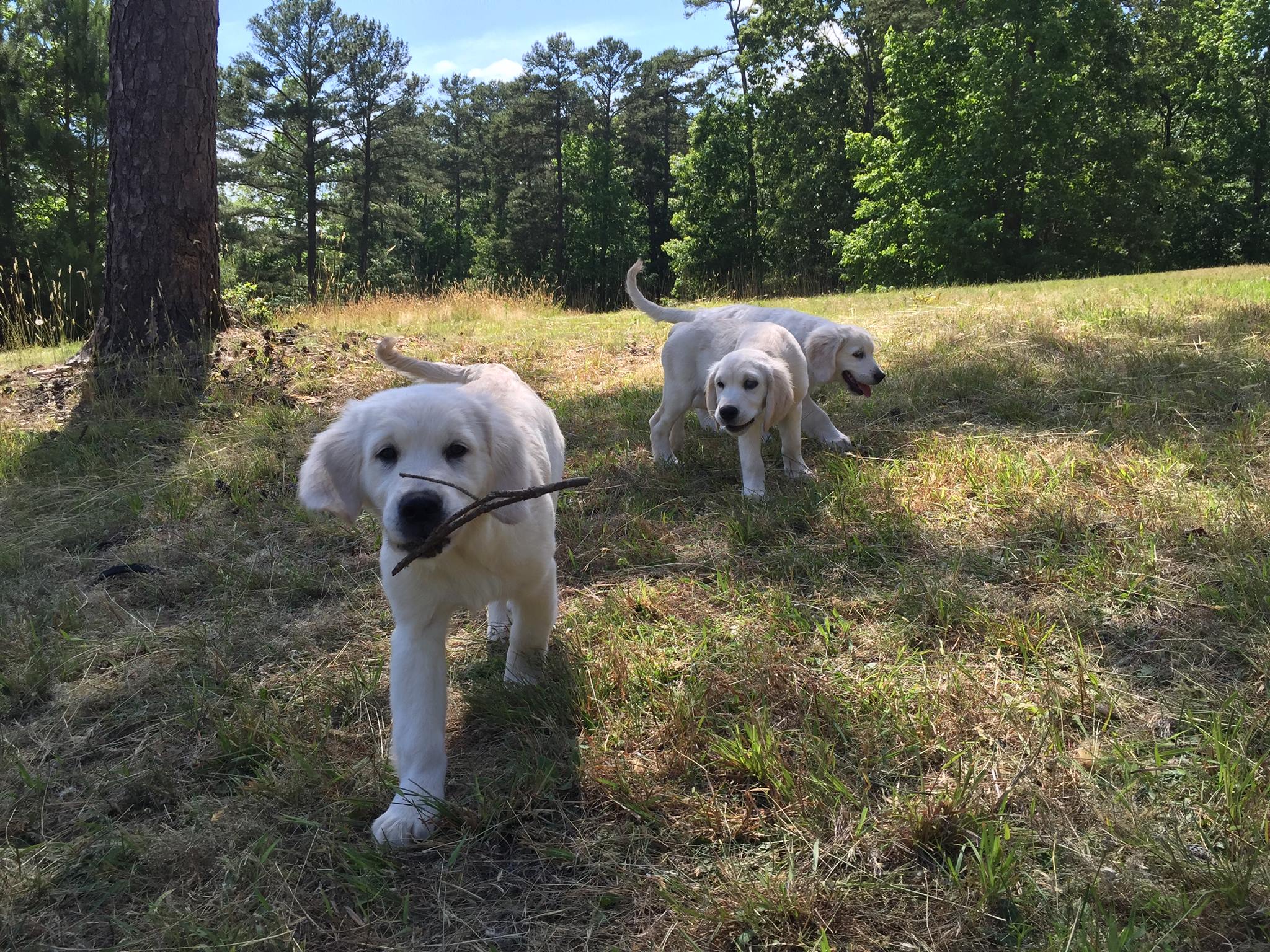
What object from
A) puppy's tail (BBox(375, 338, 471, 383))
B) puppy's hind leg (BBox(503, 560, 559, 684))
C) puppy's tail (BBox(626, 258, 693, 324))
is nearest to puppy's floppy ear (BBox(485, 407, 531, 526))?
puppy's hind leg (BBox(503, 560, 559, 684))

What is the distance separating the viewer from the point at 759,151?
38.5 metres

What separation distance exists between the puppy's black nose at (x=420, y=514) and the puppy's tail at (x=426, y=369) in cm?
150

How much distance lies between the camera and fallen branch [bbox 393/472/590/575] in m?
1.96

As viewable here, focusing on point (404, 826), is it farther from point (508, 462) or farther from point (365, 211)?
point (365, 211)

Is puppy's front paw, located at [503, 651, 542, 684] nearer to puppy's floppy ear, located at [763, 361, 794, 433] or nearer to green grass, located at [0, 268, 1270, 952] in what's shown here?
green grass, located at [0, 268, 1270, 952]

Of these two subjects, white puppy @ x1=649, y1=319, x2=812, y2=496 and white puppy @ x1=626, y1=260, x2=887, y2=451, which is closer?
white puppy @ x1=649, y1=319, x2=812, y2=496

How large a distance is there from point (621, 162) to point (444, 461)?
46530 millimetres

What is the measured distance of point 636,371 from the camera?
724 centimetres

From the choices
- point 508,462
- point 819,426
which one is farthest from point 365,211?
point 508,462

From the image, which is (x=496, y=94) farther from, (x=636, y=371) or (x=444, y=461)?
(x=444, y=461)

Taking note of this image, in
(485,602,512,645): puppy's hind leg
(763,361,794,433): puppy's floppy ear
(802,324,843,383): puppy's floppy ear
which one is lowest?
(485,602,512,645): puppy's hind leg

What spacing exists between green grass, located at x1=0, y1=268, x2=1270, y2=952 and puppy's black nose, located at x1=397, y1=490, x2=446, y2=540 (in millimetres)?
683

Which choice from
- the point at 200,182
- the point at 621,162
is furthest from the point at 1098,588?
the point at 621,162

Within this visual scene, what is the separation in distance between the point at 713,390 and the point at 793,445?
54 centimetres
